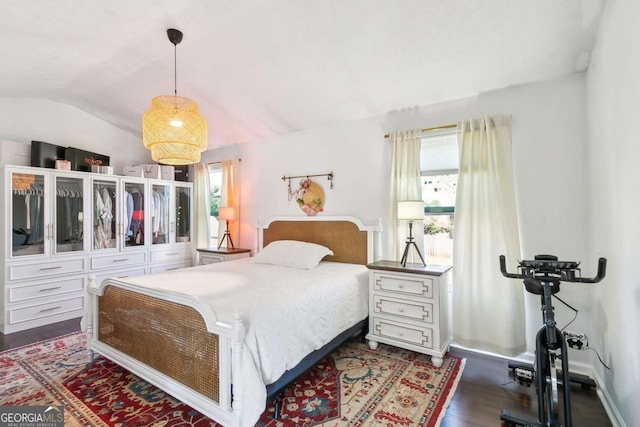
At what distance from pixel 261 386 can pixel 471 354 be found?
209 cm

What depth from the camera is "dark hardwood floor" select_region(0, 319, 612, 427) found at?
1880mm

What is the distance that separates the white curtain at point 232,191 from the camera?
4.65m

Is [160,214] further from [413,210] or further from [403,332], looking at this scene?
[403,332]

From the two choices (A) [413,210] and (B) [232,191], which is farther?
(B) [232,191]

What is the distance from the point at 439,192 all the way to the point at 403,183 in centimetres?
40

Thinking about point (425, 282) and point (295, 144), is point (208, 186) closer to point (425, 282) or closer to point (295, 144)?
point (295, 144)

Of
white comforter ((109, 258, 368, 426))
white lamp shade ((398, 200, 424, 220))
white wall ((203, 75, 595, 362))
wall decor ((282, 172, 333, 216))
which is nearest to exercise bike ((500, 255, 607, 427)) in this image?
white wall ((203, 75, 595, 362))

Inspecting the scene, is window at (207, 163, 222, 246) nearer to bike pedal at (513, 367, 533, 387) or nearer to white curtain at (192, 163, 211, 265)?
white curtain at (192, 163, 211, 265)

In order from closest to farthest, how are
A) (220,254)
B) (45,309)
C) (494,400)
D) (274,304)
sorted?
(274,304) → (494,400) → (45,309) → (220,254)

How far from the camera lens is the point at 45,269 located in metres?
3.55

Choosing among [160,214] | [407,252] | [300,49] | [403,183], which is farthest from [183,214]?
[407,252]

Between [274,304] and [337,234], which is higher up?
[337,234]

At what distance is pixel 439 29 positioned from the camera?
2191 mm

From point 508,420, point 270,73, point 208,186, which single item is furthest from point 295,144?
point 508,420
